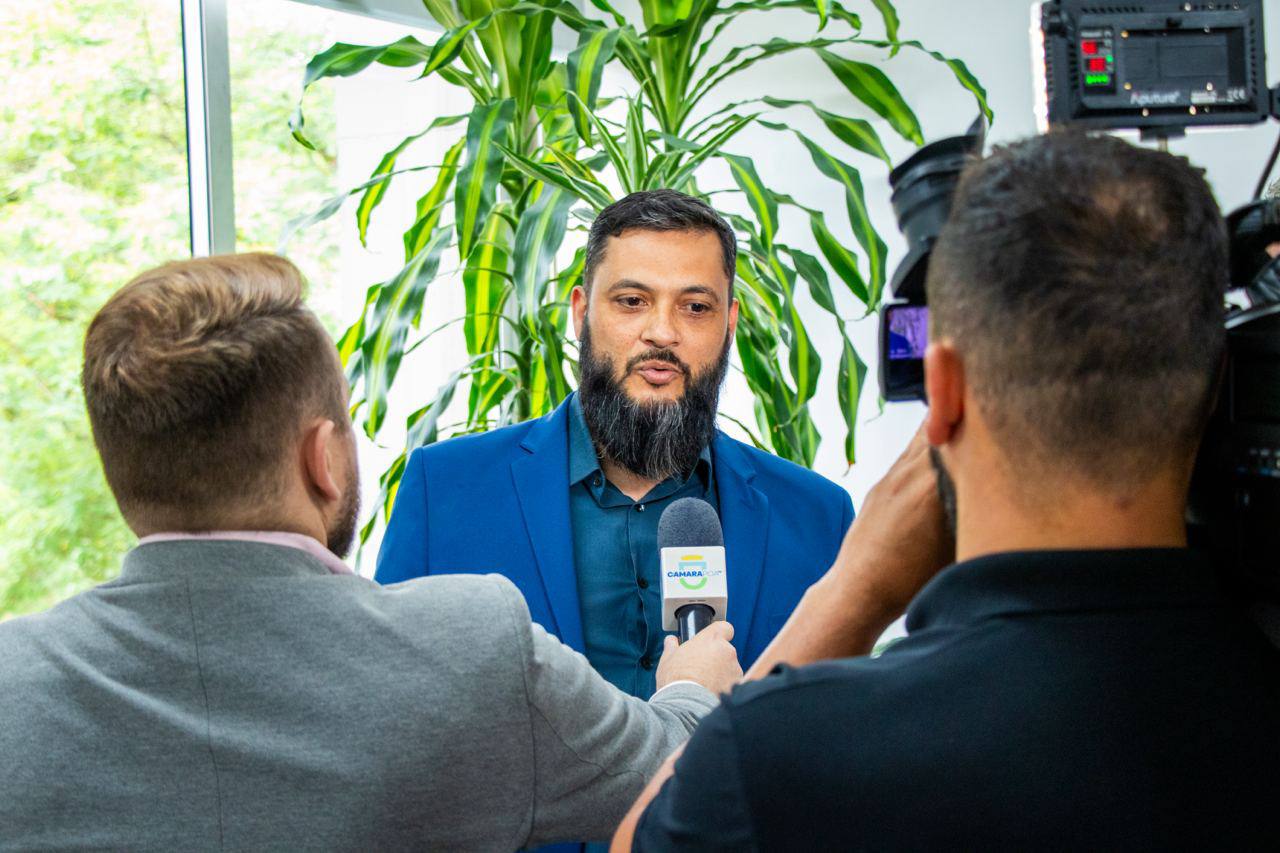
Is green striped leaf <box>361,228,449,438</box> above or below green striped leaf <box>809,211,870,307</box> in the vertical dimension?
below

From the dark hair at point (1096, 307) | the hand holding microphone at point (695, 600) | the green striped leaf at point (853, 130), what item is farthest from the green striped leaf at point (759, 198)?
the dark hair at point (1096, 307)

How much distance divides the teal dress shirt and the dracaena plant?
0.53m

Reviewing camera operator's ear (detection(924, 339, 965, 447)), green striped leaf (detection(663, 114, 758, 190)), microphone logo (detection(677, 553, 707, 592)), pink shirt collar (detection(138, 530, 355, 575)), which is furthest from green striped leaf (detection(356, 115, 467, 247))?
Answer: camera operator's ear (detection(924, 339, 965, 447))

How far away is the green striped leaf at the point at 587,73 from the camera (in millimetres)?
2426

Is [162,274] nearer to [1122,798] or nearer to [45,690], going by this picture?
[45,690]

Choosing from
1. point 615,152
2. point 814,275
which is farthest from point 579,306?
point 814,275

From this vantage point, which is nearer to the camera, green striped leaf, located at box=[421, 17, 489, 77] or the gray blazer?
the gray blazer

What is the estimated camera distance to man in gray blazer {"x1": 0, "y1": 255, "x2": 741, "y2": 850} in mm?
930

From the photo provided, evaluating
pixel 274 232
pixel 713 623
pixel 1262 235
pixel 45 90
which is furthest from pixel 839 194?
pixel 1262 235

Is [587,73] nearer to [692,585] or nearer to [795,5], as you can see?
[795,5]

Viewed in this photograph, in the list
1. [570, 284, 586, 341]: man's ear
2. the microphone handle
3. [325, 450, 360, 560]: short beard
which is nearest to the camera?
[325, 450, 360, 560]: short beard

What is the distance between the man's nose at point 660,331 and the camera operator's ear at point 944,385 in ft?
3.96

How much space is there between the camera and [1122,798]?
0.71 meters

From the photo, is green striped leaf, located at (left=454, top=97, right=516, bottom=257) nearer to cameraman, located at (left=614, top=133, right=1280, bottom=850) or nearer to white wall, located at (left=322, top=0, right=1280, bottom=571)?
white wall, located at (left=322, top=0, right=1280, bottom=571)
